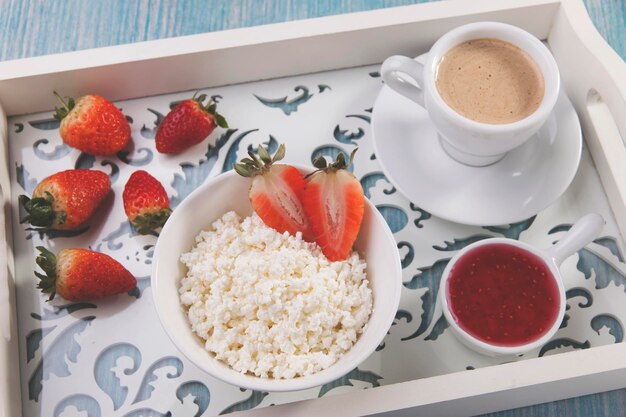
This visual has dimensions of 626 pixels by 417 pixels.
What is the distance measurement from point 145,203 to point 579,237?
83cm

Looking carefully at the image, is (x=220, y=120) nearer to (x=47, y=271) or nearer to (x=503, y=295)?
(x=47, y=271)

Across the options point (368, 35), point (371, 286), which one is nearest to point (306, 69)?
point (368, 35)

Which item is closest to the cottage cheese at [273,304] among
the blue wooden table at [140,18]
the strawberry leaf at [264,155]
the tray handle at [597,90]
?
the strawberry leaf at [264,155]

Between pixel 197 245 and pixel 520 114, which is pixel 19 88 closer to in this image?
pixel 197 245

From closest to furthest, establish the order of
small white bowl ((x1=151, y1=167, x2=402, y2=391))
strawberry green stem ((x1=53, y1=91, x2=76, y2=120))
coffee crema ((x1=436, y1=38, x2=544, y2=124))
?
1. small white bowl ((x1=151, y1=167, x2=402, y2=391))
2. coffee crema ((x1=436, y1=38, x2=544, y2=124))
3. strawberry green stem ((x1=53, y1=91, x2=76, y2=120))

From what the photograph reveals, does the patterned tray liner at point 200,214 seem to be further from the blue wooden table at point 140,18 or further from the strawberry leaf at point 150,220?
the blue wooden table at point 140,18

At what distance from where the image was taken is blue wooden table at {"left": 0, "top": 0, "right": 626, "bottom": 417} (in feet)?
6.02

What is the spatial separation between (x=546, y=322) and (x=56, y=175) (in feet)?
3.20

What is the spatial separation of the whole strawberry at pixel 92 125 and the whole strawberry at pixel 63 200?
0.07m

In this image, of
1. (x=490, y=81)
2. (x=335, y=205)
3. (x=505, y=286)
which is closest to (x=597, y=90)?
(x=490, y=81)

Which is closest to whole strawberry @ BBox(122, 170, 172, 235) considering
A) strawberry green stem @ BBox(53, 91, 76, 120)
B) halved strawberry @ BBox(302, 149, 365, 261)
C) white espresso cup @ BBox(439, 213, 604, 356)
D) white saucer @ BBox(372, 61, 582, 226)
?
strawberry green stem @ BBox(53, 91, 76, 120)

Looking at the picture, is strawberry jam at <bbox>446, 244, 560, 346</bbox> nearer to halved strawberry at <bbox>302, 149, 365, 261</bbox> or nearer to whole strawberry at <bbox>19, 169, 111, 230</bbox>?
halved strawberry at <bbox>302, 149, 365, 261</bbox>

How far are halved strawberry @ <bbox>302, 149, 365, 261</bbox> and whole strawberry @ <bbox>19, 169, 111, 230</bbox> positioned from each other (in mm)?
449

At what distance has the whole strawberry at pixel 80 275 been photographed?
4.56 ft
